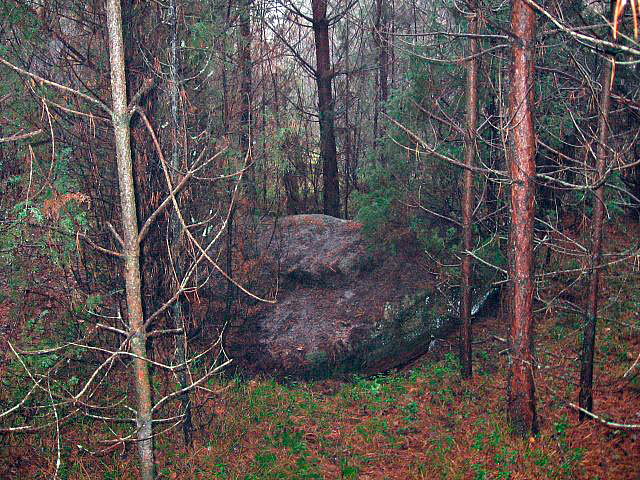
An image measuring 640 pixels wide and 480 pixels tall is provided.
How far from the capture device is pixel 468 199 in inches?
338

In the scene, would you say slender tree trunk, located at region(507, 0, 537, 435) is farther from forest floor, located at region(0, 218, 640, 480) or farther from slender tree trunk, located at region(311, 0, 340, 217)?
slender tree trunk, located at region(311, 0, 340, 217)

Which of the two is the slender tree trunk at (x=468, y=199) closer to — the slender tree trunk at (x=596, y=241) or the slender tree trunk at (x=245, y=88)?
the slender tree trunk at (x=596, y=241)

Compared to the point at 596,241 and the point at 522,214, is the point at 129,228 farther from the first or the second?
the point at 596,241

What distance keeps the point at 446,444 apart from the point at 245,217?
545 cm

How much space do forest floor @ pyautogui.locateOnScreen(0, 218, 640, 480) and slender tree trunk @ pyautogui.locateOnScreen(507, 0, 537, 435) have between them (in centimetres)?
36

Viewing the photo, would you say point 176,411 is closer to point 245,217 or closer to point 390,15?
point 245,217

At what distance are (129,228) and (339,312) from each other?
677 cm

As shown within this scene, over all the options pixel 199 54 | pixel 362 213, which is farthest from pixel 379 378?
pixel 199 54

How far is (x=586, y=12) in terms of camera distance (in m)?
11.1

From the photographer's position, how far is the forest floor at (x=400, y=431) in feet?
21.0

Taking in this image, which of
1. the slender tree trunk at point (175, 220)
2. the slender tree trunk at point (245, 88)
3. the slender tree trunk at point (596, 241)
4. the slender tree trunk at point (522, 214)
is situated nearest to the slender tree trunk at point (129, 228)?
the slender tree trunk at point (175, 220)

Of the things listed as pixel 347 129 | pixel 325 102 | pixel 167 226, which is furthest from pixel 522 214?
pixel 347 129

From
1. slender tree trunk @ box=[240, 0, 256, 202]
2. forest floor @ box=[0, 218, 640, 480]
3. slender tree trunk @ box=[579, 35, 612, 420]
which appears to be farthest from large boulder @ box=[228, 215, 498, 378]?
slender tree trunk @ box=[579, 35, 612, 420]

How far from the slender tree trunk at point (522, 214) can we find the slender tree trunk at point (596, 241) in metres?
0.81
